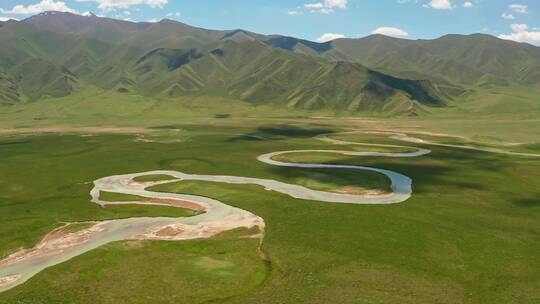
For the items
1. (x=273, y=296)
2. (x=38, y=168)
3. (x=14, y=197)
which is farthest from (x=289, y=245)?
(x=38, y=168)

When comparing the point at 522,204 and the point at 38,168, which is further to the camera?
the point at 38,168

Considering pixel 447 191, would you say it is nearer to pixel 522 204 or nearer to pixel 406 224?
pixel 522 204

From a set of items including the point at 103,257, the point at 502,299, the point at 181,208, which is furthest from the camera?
the point at 181,208

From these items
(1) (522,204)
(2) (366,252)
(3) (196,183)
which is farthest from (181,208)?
(1) (522,204)

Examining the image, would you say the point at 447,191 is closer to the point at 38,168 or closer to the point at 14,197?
the point at 14,197

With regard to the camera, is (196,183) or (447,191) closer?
(447,191)

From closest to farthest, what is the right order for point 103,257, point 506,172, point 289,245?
point 103,257, point 289,245, point 506,172
